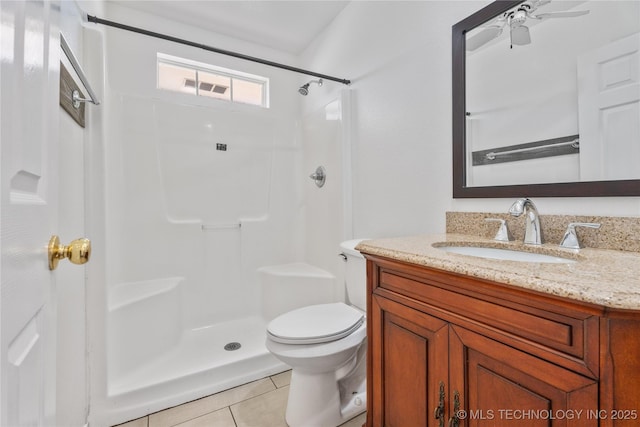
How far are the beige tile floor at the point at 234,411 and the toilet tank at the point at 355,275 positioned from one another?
1.84ft

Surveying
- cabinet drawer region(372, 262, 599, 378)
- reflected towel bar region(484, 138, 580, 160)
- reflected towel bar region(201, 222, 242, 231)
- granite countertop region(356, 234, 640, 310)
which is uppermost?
reflected towel bar region(484, 138, 580, 160)

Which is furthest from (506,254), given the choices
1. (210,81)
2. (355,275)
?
(210,81)

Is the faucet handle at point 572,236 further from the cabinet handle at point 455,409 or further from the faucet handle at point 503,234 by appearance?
the cabinet handle at point 455,409

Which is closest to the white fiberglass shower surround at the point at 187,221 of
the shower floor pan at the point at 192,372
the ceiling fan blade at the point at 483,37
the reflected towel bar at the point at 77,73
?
the shower floor pan at the point at 192,372

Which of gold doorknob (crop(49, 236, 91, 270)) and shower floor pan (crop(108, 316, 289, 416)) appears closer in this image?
gold doorknob (crop(49, 236, 91, 270))

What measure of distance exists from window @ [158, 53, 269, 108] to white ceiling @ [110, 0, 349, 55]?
0.29m

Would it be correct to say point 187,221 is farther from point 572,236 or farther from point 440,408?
point 572,236

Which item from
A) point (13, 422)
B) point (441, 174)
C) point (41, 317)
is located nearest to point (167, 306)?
point (41, 317)

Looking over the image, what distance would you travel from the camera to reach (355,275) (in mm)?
1556

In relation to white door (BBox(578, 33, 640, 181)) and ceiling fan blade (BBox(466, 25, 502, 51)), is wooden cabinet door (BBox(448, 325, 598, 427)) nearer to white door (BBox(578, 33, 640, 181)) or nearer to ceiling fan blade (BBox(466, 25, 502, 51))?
white door (BBox(578, 33, 640, 181))

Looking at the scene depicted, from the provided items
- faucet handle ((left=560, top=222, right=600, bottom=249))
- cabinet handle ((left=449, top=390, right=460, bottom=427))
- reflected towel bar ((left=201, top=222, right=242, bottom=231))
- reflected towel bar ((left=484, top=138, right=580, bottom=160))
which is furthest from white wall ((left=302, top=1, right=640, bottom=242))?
reflected towel bar ((left=201, top=222, right=242, bottom=231))

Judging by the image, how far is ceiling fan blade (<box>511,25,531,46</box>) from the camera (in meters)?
1.11

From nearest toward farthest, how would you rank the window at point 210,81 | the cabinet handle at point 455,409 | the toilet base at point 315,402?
the cabinet handle at point 455,409
the toilet base at point 315,402
the window at point 210,81

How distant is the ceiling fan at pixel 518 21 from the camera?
3.44 feet
